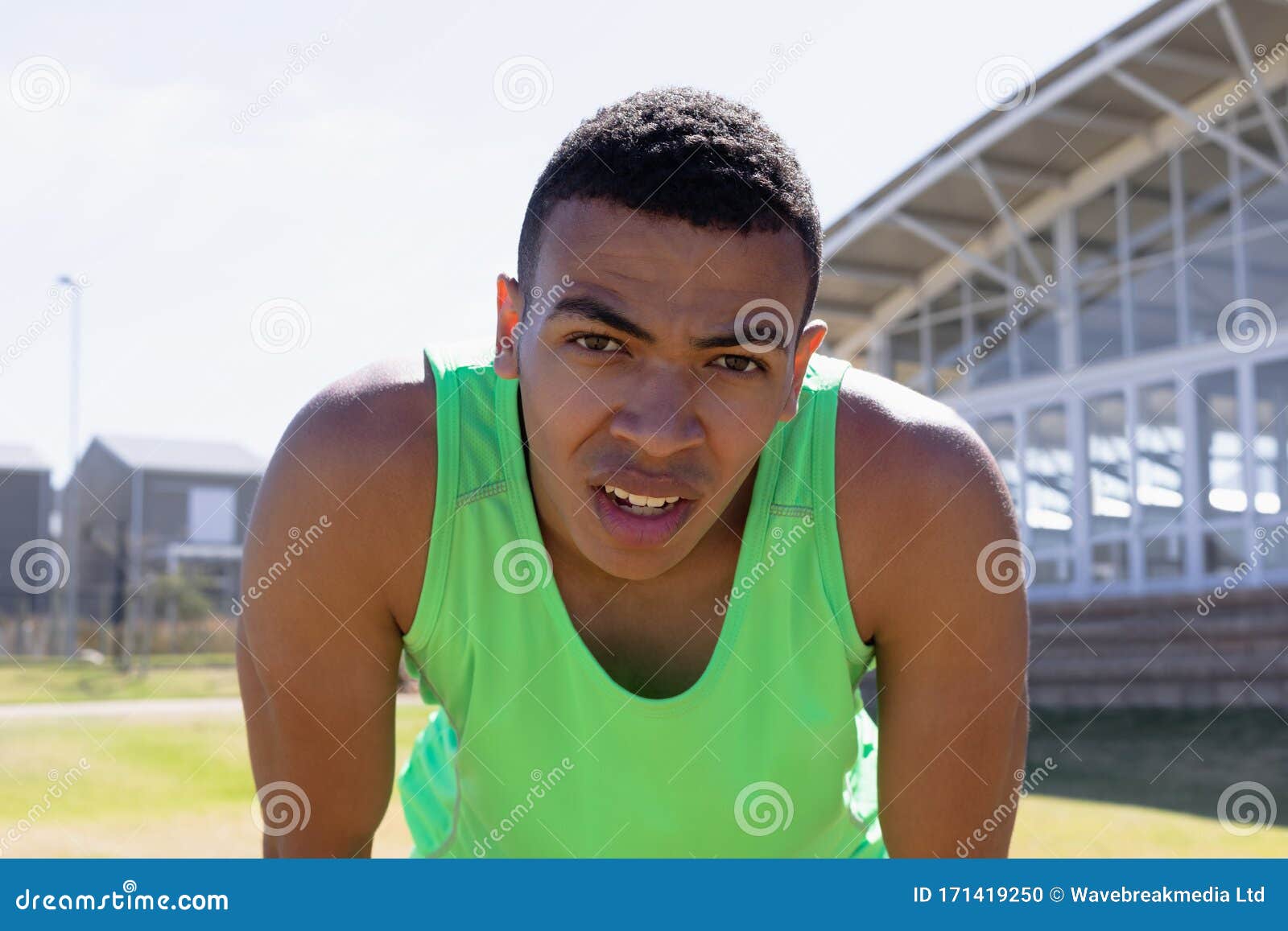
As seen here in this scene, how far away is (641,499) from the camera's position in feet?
7.42

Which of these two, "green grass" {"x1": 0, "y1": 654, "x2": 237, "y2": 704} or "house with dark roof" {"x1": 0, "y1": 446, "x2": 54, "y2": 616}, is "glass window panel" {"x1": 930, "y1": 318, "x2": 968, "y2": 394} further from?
"house with dark roof" {"x1": 0, "y1": 446, "x2": 54, "y2": 616}

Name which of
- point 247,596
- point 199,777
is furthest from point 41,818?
point 247,596

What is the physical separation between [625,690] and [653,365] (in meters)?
0.66

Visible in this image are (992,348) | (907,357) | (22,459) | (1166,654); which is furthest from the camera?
(22,459)

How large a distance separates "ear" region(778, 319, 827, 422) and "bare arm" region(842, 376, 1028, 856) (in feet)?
0.69

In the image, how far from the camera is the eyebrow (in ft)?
7.04

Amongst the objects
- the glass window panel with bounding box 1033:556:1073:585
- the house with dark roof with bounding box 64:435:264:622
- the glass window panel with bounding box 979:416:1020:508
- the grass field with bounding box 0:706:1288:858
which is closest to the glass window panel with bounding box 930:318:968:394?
the glass window panel with bounding box 979:416:1020:508

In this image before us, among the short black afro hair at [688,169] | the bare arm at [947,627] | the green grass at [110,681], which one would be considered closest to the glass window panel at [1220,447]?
the bare arm at [947,627]

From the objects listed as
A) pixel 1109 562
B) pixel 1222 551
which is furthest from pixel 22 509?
pixel 1222 551

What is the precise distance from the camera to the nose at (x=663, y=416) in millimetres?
2150

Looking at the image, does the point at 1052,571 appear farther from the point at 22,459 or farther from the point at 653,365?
the point at 22,459

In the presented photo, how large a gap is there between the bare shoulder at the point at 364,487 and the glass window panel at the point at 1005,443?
47.3 feet

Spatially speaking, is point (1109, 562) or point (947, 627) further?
point (1109, 562)

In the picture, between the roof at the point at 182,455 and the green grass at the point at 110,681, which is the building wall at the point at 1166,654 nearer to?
the green grass at the point at 110,681
